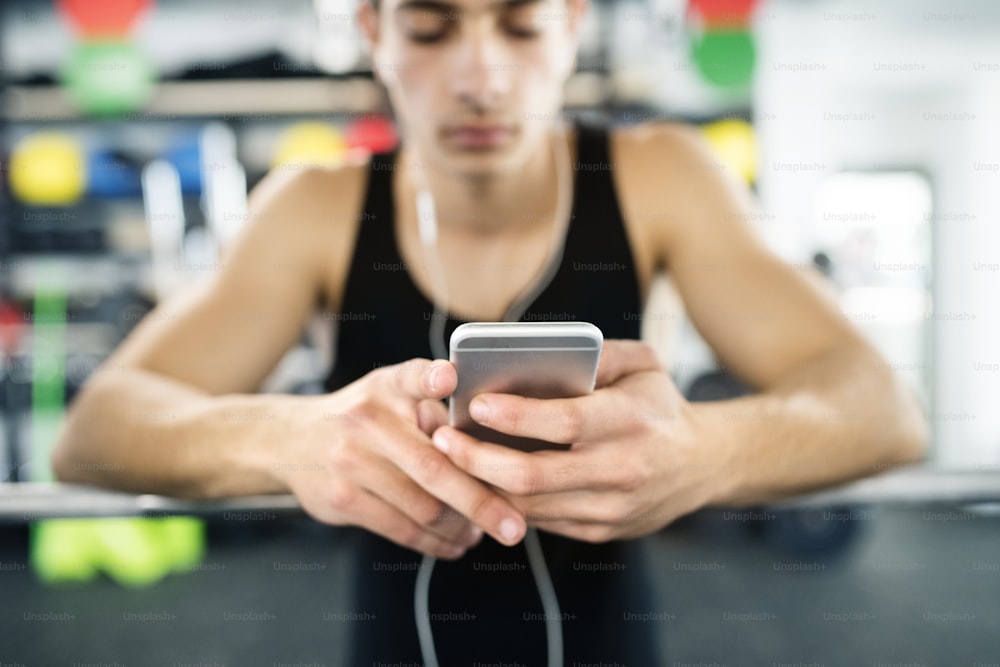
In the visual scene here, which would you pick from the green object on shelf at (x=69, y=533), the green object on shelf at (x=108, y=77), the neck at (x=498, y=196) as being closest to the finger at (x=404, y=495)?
the neck at (x=498, y=196)

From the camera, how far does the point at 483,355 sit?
0.56 metres

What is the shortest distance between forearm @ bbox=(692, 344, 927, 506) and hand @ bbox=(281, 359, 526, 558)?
0.81ft

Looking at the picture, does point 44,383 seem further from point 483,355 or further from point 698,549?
point 483,355

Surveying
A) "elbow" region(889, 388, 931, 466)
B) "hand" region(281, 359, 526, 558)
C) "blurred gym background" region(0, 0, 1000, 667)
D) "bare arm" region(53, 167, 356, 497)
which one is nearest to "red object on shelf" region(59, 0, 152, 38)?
"blurred gym background" region(0, 0, 1000, 667)

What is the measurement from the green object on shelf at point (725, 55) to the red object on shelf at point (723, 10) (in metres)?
0.06

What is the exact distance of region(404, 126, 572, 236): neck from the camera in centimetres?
102

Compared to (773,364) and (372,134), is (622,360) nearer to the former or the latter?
(773,364)

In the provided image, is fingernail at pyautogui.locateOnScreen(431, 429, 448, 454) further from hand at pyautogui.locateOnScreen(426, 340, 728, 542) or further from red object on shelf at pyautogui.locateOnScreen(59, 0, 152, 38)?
red object on shelf at pyautogui.locateOnScreen(59, 0, 152, 38)

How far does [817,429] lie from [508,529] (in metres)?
0.38

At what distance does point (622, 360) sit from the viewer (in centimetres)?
66

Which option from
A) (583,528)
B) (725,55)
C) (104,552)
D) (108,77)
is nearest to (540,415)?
(583,528)

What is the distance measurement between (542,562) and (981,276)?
399cm

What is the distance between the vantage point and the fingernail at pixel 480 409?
576 millimetres

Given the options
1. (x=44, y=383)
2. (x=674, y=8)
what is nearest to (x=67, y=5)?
(x=44, y=383)
